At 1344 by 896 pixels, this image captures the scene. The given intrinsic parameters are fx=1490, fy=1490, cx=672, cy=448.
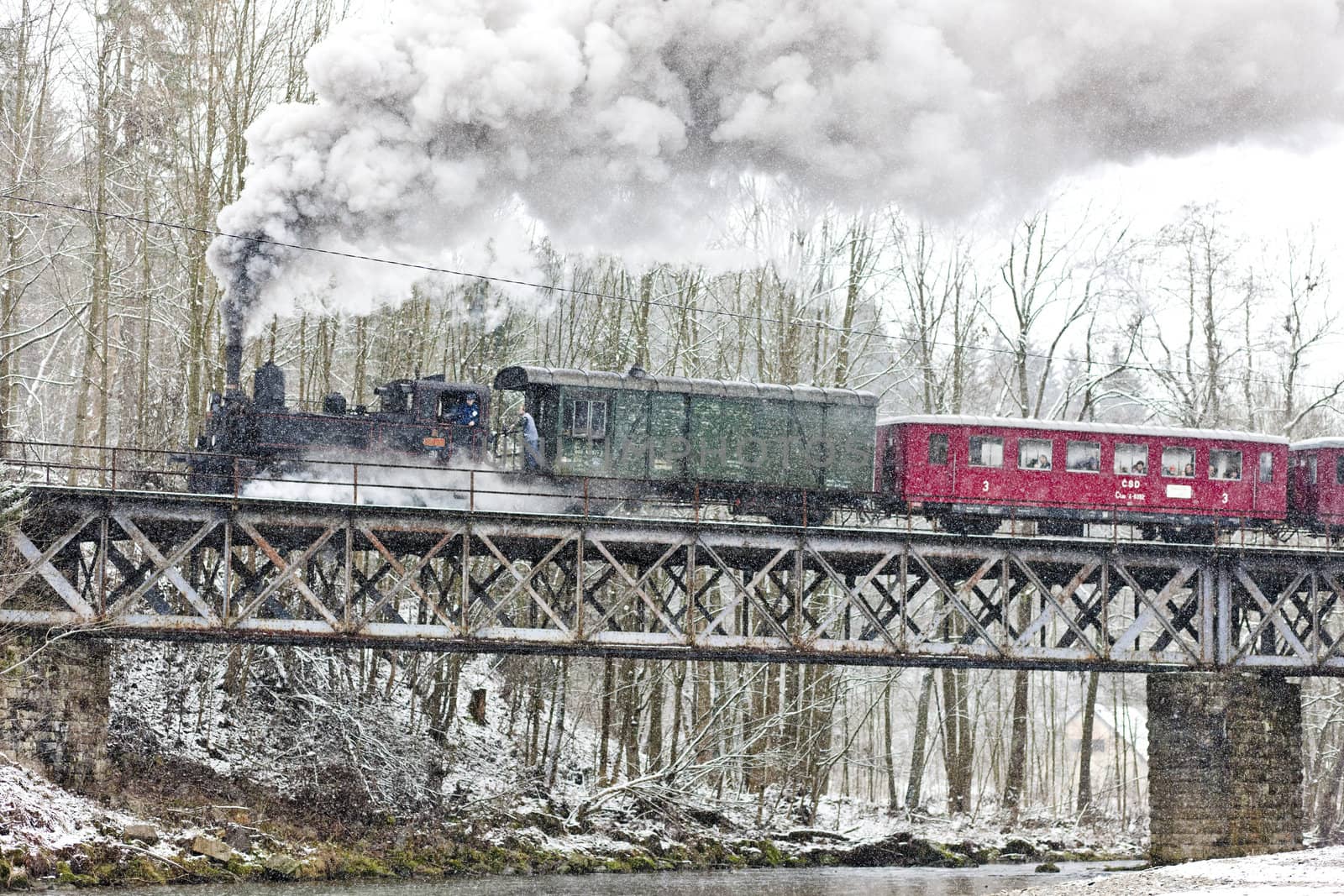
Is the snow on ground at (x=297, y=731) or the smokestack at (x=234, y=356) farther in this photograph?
the snow on ground at (x=297, y=731)

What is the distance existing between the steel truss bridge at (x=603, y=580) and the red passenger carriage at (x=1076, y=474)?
1.29 metres

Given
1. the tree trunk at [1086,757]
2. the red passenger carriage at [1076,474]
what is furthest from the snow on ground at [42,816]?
the tree trunk at [1086,757]

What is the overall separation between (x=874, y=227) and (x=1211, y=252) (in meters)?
10.3

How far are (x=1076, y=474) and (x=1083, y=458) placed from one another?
1.19ft

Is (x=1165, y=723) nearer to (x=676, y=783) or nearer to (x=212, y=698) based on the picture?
(x=676, y=783)

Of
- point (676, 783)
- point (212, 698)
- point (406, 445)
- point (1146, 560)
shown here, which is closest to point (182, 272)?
point (212, 698)

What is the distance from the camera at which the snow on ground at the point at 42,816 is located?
22.3 m

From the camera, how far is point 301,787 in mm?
29562

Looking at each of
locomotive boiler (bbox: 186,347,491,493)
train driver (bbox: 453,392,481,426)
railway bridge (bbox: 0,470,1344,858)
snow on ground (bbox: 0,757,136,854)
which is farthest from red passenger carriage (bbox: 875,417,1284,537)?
snow on ground (bbox: 0,757,136,854)

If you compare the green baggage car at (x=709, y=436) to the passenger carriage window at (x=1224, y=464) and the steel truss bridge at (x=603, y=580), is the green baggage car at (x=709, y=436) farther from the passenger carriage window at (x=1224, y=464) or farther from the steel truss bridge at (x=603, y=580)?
the passenger carriage window at (x=1224, y=464)

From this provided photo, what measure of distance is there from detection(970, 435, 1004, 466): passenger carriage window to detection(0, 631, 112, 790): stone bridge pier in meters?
16.8

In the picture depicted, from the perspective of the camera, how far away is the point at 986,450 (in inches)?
1195

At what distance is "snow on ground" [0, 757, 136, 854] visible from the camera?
22266 mm

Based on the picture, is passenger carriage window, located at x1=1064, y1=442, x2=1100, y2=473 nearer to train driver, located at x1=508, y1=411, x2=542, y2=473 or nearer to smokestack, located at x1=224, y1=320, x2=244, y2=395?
train driver, located at x1=508, y1=411, x2=542, y2=473
